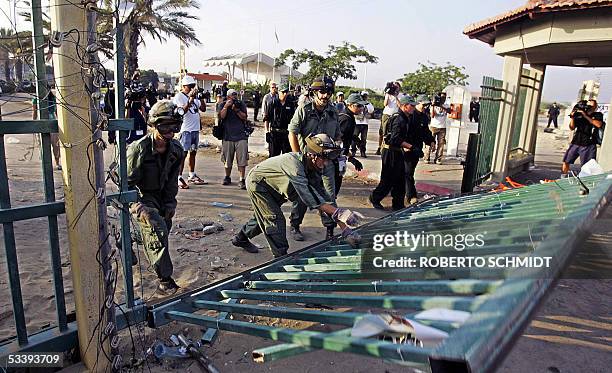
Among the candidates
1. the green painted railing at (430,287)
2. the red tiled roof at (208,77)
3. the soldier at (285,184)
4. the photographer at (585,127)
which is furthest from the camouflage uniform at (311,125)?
the red tiled roof at (208,77)

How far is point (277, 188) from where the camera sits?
12.6ft

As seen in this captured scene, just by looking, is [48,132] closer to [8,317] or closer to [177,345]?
[177,345]

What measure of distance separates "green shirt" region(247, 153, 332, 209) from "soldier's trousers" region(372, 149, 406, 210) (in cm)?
244

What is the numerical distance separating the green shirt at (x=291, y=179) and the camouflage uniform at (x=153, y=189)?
2.51 feet

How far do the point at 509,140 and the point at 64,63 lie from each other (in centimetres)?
854

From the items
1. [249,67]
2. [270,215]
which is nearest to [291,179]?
[270,215]

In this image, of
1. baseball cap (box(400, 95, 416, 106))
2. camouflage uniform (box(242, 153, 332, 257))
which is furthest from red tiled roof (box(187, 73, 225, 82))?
camouflage uniform (box(242, 153, 332, 257))

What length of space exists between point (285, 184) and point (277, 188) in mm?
151

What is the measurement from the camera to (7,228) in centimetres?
206

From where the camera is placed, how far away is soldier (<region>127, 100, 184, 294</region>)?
10.7 feet

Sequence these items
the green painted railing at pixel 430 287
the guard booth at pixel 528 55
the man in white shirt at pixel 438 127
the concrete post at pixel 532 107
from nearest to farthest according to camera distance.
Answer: the green painted railing at pixel 430 287 < the guard booth at pixel 528 55 < the concrete post at pixel 532 107 < the man in white shirt at pixel 438 127

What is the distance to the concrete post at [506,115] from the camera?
8.40 metres

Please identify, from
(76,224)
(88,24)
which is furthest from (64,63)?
(76,224)

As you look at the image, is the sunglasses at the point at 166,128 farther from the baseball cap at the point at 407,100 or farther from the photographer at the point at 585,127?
the photographer at the point at 585,127
